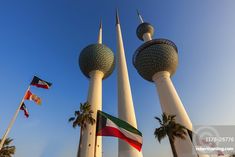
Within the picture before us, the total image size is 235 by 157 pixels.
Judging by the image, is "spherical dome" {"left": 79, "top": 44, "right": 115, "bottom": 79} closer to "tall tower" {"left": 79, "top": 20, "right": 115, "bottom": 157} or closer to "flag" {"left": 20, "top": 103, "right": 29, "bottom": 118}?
"tall tower" {"left": 79, "top": 20, "right": 115, "bottom": 157}

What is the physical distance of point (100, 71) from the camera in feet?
233

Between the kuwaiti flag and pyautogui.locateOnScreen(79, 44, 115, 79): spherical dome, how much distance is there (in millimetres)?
39581

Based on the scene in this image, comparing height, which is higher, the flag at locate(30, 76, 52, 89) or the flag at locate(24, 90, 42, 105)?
the flag at locate(30, 76, 52, 89)

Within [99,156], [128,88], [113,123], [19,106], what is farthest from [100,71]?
[19,106]

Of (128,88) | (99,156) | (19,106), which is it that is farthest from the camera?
(128,88)

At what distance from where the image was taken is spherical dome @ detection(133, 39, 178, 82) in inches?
2712

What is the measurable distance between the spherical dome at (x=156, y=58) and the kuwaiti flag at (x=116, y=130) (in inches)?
1566

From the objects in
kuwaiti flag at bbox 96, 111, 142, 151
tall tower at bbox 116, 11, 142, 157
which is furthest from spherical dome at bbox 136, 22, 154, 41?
kuwaiti flag at bbox 96, 111, 142, 151

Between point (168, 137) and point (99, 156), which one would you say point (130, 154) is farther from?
point (168, 137)

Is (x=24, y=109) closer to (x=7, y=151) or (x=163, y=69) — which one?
(x=7, y=151)

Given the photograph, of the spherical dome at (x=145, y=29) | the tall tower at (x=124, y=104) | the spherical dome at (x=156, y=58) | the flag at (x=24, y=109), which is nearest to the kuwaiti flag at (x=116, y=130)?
the flag at (x=24, y=109)

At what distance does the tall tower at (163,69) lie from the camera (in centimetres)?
5559

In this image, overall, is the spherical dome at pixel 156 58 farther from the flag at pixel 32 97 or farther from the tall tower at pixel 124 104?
the flag at pixel 32 97

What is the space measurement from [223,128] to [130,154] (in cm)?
2216
